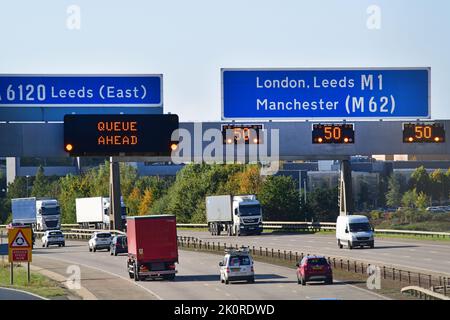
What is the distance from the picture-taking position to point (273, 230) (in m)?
122

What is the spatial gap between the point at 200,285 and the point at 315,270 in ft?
19.2

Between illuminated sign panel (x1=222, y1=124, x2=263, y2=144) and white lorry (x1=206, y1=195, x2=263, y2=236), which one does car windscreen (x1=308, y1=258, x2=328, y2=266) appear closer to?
illuminated sign panel (x1=222, y1=124, x2=263, y2=144)

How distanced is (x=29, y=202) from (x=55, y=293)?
86703mm

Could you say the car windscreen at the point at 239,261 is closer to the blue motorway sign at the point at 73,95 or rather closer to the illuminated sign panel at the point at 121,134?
the blue motorway sign at the point at 73,95

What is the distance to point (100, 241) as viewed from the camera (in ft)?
306

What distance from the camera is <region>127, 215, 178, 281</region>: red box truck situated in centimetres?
5869

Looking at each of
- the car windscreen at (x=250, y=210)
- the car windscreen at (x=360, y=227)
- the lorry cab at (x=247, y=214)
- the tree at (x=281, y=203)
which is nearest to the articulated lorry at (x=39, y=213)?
the tree at (x=281, y=203)

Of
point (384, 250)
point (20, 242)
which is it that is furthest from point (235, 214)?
Answer: point (20, 242)

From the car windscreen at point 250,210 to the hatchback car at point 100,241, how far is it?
19.0 metres

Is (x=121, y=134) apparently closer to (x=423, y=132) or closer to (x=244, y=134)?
(x=244, y=134)

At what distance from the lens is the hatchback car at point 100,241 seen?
9294 centimetres

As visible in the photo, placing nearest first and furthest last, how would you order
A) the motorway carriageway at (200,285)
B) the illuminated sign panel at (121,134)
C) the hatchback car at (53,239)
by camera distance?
the illuminated sign panel at (121,134) < the motorway carriageway at (200,285) < the hatchback car at (53,239)

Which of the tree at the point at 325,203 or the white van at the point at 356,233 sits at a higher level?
the tree at the point at 325,203
